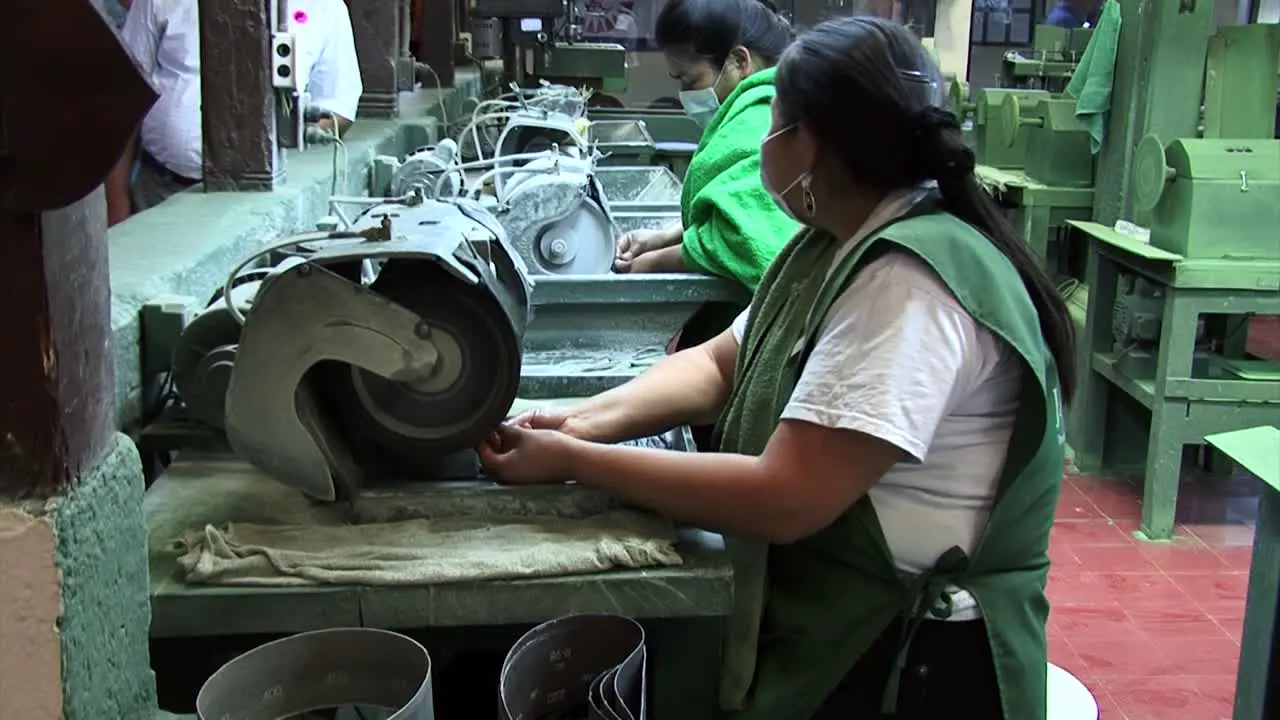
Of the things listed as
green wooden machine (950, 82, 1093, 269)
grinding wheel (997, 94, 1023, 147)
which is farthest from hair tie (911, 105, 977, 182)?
grinding wheel (997, 94, 1023, 147)

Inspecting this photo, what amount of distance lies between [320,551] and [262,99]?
1.55 m

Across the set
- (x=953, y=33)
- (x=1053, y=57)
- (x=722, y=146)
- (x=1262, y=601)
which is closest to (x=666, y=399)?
(x=722, y=146)

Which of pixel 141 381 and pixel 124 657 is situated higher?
pixel 141 381

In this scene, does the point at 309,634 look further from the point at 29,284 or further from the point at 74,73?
the point at 74,73

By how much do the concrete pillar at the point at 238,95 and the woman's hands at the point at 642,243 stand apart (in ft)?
2.72

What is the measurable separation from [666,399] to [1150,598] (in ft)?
7.35

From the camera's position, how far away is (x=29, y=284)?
38.7 inches

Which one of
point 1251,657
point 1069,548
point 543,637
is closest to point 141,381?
point 543,637

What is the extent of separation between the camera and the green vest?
1.44 metres

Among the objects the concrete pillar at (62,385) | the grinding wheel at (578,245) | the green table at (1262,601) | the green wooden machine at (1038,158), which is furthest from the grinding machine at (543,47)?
the concrete pillar at (62,385)

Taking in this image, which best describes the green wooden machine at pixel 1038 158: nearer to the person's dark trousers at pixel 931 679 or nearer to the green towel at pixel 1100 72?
the green towel at pixel 1100 72

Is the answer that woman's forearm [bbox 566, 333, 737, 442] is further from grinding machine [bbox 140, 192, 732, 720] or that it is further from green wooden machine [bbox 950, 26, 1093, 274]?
green wooden machine [bbox 950, 26, 1093, 274]

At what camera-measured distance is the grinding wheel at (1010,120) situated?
606 centimetres

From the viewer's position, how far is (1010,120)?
242 inches
